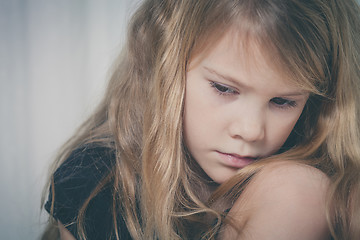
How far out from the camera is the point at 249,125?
2.16 feet

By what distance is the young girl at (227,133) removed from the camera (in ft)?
2.08

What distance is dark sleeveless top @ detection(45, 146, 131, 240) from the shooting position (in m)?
0.77

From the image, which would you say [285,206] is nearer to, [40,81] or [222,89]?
[222,89]

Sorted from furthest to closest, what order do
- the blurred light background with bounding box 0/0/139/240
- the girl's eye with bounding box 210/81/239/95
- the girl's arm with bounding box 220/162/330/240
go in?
1. the blurred light background with bounding box 0/0/139/240
2. the girl's eye with bounding box 210/81/239/95
3. the girl's arm with bounding box 220/162/330/240

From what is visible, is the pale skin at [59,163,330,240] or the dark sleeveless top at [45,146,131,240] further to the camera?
the dark sleeveless top at [45,146,131,240]

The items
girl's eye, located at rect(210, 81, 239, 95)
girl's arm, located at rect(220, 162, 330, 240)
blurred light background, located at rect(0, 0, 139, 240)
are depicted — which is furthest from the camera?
blurred light background, located at rect(0, 0, 139, 240)

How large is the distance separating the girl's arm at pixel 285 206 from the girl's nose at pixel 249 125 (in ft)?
0.22

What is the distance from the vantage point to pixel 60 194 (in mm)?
782

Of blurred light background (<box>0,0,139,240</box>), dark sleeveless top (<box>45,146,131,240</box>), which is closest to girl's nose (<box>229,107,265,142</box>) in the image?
dark sleeveless top (<box>45,146,131,240</box>)

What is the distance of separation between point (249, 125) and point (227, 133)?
0.05 m

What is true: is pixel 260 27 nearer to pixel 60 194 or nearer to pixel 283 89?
pixel 283 89

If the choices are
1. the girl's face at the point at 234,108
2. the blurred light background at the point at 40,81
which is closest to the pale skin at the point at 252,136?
the girl's face at the point at 234,108

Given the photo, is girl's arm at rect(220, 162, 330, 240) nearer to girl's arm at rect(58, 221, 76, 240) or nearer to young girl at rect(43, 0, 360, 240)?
young girl at rect(43, 0, 360, 240)

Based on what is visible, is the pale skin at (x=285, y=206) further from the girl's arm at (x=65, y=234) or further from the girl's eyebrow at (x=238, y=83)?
the girl's arm at (x=65, y=234)
